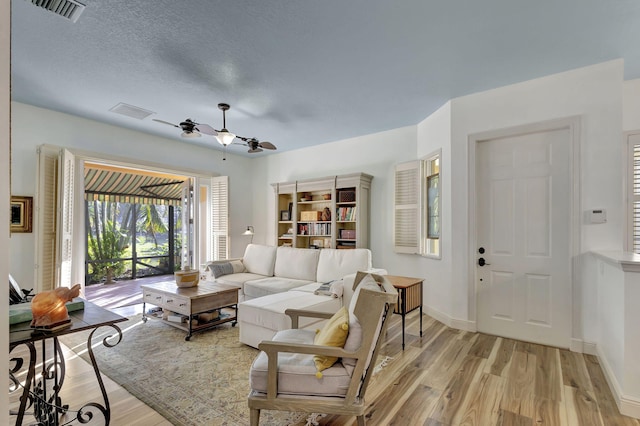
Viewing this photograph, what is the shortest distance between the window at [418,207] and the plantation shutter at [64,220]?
4.66m

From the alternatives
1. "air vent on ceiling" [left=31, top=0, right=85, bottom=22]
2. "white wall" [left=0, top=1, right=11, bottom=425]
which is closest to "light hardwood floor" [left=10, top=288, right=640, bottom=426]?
"white wall" [left=0, top=1, right=11, bottom=425]

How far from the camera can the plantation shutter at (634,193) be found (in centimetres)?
332

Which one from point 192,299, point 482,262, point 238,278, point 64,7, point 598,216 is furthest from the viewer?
point 238,278

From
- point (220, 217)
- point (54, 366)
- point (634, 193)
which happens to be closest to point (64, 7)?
point (54, 366)

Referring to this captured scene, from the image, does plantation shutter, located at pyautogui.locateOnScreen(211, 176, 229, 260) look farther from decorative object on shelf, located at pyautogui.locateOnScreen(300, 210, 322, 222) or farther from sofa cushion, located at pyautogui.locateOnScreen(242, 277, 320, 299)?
sofa cushion, located at pyautogui.locateOnScreen(242, 277, 320, 299)

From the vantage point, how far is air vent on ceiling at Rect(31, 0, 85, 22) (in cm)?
218

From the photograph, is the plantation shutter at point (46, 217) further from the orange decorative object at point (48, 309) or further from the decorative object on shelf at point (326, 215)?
the decorative object on shelf at point (326, 215)

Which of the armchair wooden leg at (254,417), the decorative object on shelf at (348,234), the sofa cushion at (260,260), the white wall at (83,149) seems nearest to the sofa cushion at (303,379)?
the armchair wooden leg at (254,417)

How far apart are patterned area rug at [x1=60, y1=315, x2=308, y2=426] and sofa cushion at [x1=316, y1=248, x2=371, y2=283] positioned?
1399 mm

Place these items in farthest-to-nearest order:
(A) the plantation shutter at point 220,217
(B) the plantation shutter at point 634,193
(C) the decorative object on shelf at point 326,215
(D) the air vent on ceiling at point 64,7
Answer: (A) the plantation shutter at point 220,217
(C) the decorative object on shelf at point 326,215
(B) the plantation shutter at point 634,193
(D) the air vent on ceiling at point 64,7

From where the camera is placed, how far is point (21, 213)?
13.3 feet

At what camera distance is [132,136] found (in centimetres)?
515

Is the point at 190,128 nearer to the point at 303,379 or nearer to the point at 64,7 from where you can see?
the point at 64,7

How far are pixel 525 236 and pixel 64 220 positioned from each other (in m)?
5.79
